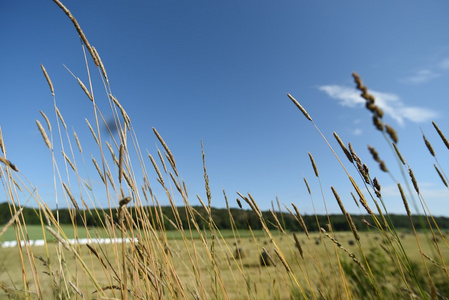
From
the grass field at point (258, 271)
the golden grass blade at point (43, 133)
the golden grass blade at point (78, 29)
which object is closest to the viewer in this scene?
the golden grass blade at point (78, 29)

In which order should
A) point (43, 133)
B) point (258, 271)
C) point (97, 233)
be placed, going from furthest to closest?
point (258, 271) → point (97, 233) → point (43, 133)

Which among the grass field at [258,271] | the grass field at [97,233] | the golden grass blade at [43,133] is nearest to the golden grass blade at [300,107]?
the grass field at [258,271]

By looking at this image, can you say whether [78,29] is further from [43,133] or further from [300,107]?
[300,107]

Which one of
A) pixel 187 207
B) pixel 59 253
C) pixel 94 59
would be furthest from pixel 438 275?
pixel 94 59

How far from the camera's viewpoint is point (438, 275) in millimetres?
1967

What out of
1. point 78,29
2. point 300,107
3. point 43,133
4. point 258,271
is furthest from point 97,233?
point 258,271

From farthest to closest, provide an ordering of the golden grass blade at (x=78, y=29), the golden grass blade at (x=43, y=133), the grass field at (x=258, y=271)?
the grass field at (x=258, y=271) → the golden grass blade at (x=43, y=133) → the golden grass blade at (x=78, y=29)

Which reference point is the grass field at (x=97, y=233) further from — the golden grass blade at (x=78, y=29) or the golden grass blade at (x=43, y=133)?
the golden grass blade at (x=78, y=29)

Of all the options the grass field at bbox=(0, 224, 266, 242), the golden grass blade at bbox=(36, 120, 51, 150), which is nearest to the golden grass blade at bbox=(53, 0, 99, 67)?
the golden grass blade at bbox=(36, 120, 51, 150)

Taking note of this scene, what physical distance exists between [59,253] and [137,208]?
0.37 m

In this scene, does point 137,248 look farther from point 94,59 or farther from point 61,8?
point 61,8

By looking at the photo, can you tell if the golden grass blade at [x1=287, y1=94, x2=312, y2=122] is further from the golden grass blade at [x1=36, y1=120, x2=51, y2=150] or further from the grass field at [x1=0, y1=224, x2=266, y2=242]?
the golden grass blade at [x1=36, y1=120, x2=51, y2=150]

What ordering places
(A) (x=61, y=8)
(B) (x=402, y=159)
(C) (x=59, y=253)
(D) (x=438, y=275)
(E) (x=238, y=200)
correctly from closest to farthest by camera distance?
(A) (x=61, y=8)
(B) (x=402, y=159)
(C) (x=59, y=253)
(E) (x=238, y=200)
(D) (x=438, y=275)

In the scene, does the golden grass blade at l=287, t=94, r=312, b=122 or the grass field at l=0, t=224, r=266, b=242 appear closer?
the golden grass blade at l=287, t=94, r=312, b=122
